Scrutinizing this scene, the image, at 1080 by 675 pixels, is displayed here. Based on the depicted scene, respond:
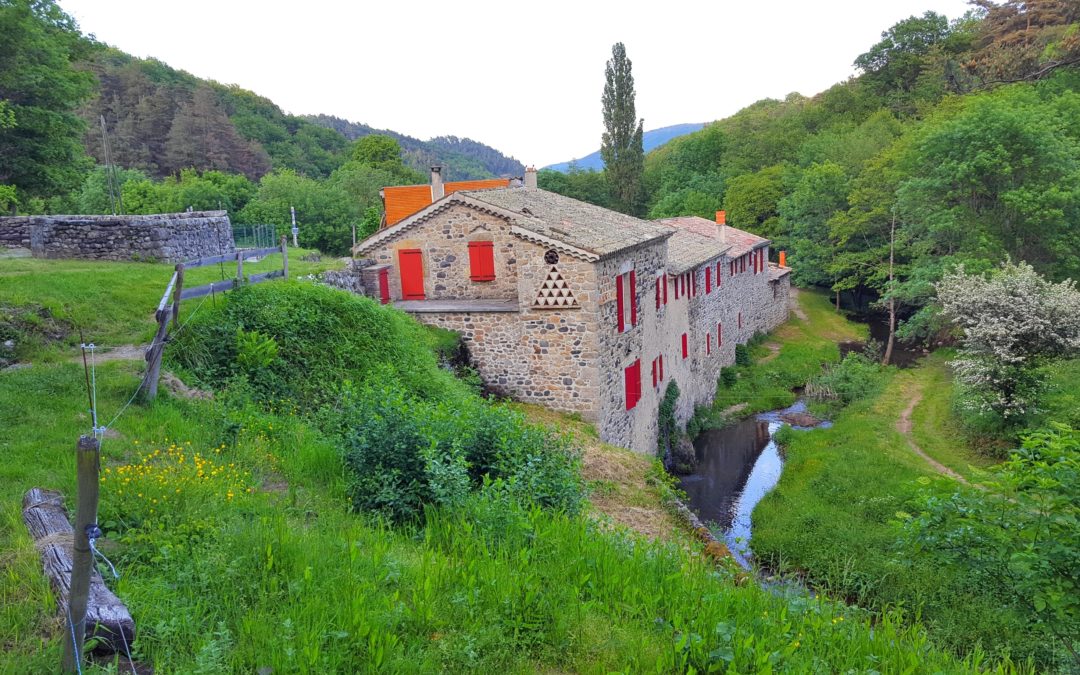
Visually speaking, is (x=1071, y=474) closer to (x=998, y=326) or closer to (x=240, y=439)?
(x=240, y=439)

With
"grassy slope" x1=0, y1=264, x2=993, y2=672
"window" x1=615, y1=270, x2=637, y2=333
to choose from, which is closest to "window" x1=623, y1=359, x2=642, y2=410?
→ "window" x1=615, y1=270, x2=637, y2=333

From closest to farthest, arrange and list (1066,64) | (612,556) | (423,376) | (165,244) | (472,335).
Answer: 1. (612,556)
2. (423,376)
3. (165,244)
4. (472,335)
5. (1066,64)

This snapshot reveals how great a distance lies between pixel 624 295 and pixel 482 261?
388cm

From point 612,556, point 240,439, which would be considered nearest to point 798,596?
point 612,556

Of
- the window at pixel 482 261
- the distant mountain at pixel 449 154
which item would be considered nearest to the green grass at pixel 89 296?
the window at pixel 482 261

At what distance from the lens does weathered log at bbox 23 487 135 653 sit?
15.1ft

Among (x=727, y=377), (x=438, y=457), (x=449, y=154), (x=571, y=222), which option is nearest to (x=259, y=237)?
(x=571, y=222)

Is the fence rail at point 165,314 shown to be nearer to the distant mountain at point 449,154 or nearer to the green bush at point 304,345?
the green bush at point 304,345

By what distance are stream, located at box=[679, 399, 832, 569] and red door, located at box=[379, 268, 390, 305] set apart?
1021 centimetres

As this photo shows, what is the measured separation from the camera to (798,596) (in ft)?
22.3

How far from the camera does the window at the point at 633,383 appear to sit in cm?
1967

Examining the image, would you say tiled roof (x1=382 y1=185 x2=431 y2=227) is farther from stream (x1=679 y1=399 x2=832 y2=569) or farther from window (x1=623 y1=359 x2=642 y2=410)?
stream (x1=679 y1=399 x2=832 y2=569)

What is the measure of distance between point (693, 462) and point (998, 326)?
10.2 metres

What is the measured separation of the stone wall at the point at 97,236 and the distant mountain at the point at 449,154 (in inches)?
2450
